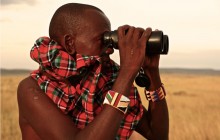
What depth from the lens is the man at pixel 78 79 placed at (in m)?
2.23

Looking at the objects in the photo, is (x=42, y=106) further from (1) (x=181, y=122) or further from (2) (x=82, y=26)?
(1) (x=181, y=122)

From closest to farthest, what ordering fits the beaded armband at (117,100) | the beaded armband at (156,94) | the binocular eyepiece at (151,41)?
the beaded armband at (117,100), the binocular eyepiece at (151,41), the beaded armband at (156,94)

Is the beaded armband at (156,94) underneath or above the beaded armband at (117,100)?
underneath

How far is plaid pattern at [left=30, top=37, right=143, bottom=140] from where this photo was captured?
7.78 ft

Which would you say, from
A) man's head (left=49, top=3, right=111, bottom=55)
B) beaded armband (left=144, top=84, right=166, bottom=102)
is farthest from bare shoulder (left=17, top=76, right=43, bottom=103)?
beaded armband (left=144, top=84, right=166, bottom=102)

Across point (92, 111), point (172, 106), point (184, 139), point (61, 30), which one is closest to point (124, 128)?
point (92, 111)

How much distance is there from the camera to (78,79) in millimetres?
2467

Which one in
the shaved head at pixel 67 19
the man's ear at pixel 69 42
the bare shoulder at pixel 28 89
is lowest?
the bare shoulder at pixel 28 89

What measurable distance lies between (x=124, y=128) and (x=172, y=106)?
9.27 m

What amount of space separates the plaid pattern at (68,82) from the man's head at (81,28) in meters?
0.05

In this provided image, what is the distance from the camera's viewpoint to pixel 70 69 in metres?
2.41

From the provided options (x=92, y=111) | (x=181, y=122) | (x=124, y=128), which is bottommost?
(x=181, y=122)

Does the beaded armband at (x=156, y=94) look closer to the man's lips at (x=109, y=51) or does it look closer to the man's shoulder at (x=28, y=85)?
the man's lips at (x=109, y=51)

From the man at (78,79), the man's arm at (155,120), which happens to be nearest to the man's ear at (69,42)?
the man at (78,79)
